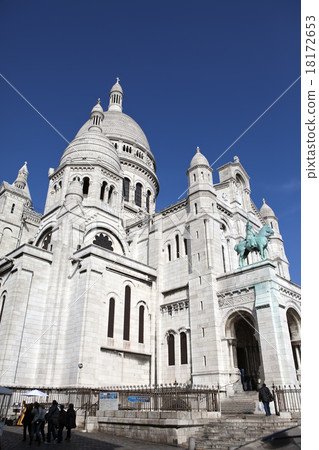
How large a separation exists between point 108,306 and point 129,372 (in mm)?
5290

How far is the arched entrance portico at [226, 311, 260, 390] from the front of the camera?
81.0ft

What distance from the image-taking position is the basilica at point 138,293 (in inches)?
917

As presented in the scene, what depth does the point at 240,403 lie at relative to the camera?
20094 mm

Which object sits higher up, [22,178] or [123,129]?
[123,129]

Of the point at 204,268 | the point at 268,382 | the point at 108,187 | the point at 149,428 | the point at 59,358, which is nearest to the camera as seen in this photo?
the point at 149,428

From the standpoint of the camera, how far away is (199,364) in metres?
24.8

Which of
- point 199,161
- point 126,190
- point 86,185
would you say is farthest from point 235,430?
point 126,190

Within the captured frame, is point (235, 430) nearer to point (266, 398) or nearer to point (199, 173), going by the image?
point (266, 398)

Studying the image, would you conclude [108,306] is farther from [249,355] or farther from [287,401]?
[287,401]

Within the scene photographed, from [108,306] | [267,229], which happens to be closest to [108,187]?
[108,306]

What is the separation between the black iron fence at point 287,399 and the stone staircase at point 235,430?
1.64m

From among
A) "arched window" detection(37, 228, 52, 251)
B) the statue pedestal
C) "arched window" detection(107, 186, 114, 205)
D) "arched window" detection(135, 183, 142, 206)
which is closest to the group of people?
the statue pedestal

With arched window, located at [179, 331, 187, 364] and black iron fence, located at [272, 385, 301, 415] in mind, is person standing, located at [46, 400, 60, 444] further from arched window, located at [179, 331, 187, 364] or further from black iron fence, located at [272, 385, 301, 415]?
arched window, located at [179, 331, 187, 364]

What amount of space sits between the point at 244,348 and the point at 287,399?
8745 mm
